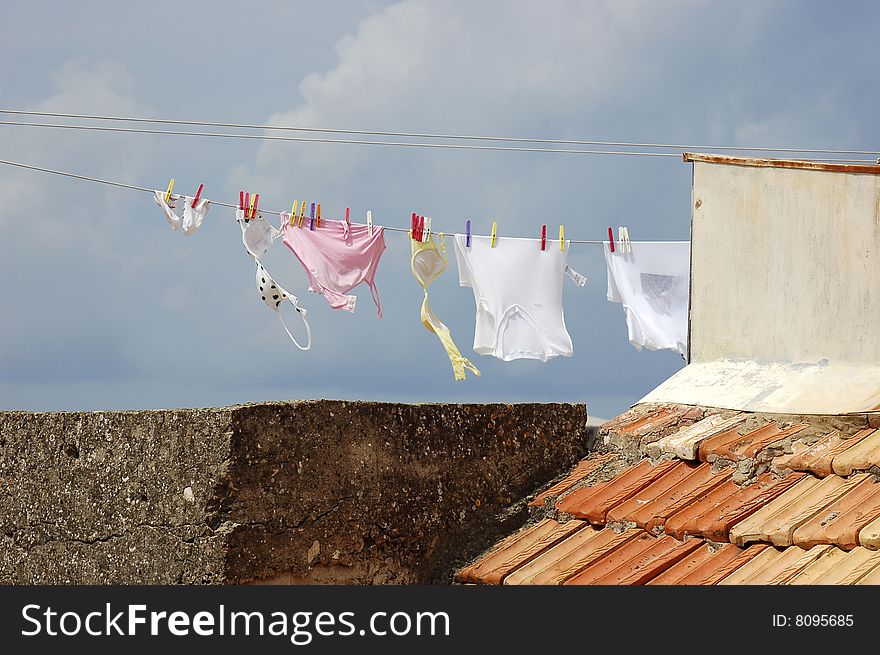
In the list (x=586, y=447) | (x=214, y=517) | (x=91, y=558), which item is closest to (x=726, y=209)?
(x=586, y=447)

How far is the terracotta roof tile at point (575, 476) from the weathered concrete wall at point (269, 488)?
0.04 m

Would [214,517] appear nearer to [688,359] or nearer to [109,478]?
[109,478]

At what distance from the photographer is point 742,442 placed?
3.03m

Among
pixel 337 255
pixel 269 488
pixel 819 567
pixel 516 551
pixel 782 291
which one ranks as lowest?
pixel 516 551

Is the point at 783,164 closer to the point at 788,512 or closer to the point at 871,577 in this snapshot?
the point at 788,512

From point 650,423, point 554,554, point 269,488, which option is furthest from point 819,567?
point 269,488

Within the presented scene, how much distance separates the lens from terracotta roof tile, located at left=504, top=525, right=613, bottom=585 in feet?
9.30

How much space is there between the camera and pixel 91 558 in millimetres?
2947

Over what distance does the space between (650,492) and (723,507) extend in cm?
28

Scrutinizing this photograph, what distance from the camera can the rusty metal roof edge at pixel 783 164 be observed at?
3.25 meters

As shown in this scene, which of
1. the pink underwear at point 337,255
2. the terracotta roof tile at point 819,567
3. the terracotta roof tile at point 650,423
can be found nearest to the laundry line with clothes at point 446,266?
the pink underwear at point 337,255

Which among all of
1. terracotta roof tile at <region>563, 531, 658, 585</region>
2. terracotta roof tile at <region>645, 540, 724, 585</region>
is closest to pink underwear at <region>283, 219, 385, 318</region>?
terracotta roof tile at <region>563, 531, 658, 585</region>

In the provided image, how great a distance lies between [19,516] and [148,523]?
0.69 metres

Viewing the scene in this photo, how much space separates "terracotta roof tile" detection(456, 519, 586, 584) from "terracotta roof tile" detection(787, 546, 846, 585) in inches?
31.7
